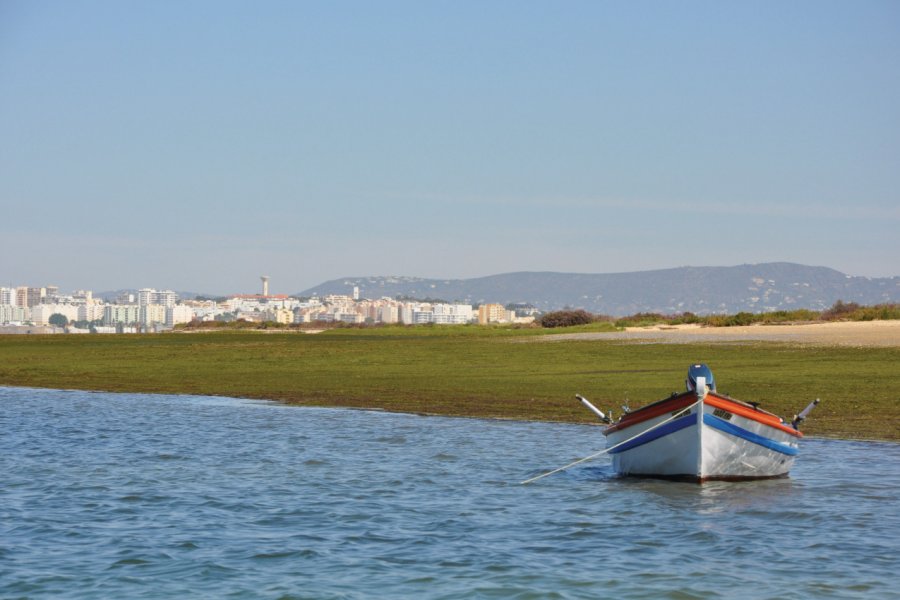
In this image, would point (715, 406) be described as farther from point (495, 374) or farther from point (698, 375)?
point (495, 374)

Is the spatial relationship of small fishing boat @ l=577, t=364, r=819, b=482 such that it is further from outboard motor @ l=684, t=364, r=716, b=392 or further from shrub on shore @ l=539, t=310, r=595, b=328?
shrub on shore @ l=539, t=310, r=595, b=328

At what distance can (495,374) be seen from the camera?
39406mm

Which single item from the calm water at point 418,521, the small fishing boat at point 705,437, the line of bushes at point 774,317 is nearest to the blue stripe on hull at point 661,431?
the small fishing boat at point 705,437

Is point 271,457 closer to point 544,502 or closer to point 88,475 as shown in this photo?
point 88,475

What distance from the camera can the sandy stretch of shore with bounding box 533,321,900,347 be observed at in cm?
4657

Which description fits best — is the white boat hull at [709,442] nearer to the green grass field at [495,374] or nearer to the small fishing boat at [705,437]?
the small fishing boat at [705,437]

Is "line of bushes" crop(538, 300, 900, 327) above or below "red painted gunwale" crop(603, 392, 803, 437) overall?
above

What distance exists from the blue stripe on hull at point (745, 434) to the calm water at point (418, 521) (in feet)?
2.00

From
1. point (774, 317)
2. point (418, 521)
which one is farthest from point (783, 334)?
point (418, 521)

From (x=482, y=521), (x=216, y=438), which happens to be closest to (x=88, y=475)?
(x=216, y=438)

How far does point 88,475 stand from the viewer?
19.9 meters

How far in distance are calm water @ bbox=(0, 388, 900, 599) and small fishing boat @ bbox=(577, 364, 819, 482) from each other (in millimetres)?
376

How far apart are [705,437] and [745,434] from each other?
0.73m

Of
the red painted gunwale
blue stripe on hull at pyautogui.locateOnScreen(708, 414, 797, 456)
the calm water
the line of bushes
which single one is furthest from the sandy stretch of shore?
the red painted gunwale
